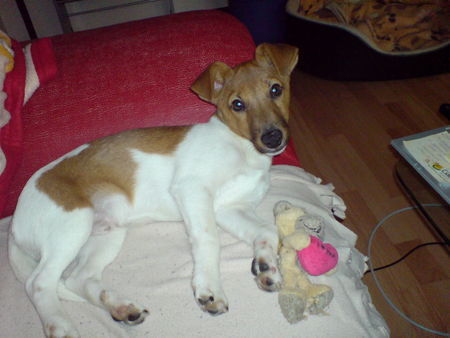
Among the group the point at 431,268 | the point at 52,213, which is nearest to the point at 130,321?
the point at 52,213

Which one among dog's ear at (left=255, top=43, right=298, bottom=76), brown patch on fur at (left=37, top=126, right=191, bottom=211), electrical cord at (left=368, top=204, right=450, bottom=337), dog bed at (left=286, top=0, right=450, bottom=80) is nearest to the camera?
brown patch on fur at (left=37, top=126, right=191, bottom=211)

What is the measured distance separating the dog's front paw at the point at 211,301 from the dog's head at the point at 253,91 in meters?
1.03

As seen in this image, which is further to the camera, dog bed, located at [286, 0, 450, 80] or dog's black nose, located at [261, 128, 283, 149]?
dog bed, located at [286, 0, 450, 80]

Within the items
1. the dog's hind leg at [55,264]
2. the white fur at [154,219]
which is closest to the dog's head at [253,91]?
the white fur at [154,219]

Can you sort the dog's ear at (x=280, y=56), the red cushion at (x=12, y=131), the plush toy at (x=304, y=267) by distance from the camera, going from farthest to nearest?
the dog's ear at (x=280, y=56)
the red cushion at (x=12, y=131)
the plush toy at (x=304, y=267)

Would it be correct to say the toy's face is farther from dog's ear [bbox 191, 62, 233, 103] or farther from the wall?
the wall

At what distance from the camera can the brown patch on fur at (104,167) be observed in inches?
88.7

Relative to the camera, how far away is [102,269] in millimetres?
2143

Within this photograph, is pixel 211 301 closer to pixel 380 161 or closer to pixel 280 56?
pixel 280 56

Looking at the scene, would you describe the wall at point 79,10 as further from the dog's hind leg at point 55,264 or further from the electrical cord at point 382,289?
the electrical cord at point 382,289

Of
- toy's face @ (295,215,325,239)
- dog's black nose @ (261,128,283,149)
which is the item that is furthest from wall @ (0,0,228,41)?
toy's face @ (295,215,325,239)

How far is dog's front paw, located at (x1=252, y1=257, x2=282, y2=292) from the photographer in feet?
6.13

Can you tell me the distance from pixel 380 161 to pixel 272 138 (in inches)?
102

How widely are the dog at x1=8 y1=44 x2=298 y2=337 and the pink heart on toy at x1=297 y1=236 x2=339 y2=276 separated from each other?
20cm
